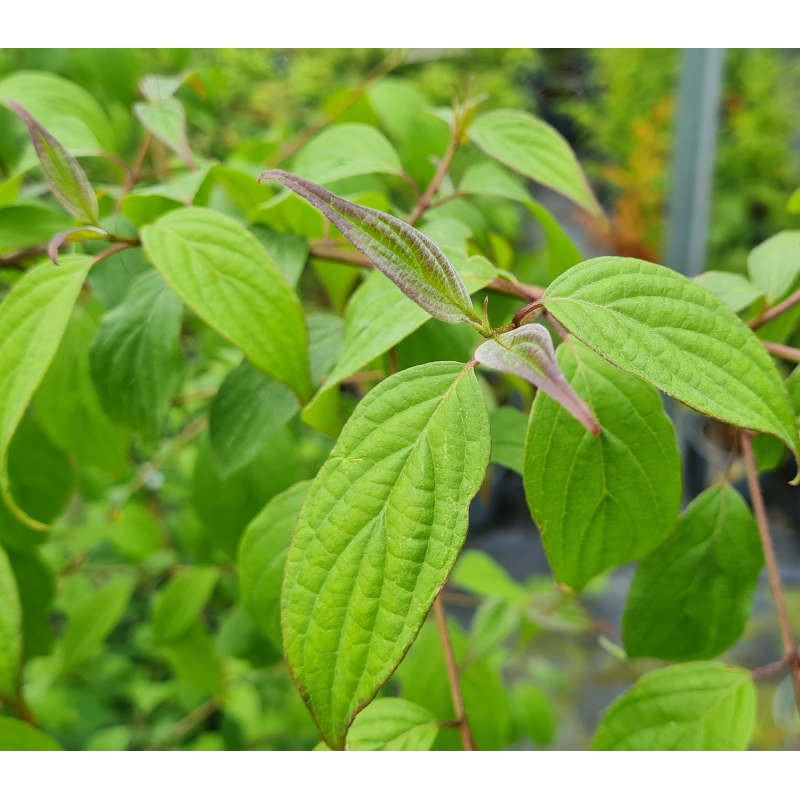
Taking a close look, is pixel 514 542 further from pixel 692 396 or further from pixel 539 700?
pixel 692 396

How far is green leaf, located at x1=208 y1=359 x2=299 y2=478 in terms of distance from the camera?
17.8 inches

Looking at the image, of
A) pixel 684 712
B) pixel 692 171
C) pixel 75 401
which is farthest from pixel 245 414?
pixel 692 171

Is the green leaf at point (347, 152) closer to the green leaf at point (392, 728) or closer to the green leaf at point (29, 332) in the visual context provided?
the green leaf at point (29, 332)

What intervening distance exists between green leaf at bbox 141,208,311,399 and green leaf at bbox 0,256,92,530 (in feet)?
0.13

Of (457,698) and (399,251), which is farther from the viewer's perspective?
(457,698)

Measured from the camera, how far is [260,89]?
239 centimetres

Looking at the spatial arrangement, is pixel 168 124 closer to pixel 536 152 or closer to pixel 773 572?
pixel 536 152

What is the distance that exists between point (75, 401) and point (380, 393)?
0.35 m

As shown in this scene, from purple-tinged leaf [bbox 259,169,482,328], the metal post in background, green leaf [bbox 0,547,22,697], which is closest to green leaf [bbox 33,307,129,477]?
green leaf [bbox 0,547,22,697]

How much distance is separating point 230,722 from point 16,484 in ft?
2.75

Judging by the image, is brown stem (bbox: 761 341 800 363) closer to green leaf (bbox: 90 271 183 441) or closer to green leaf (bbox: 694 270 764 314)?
green leaf (bbox: 694 270 764 314)

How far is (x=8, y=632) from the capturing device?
0.32m

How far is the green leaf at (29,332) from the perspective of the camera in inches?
13.2

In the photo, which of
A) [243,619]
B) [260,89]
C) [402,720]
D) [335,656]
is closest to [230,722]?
[243,619]
